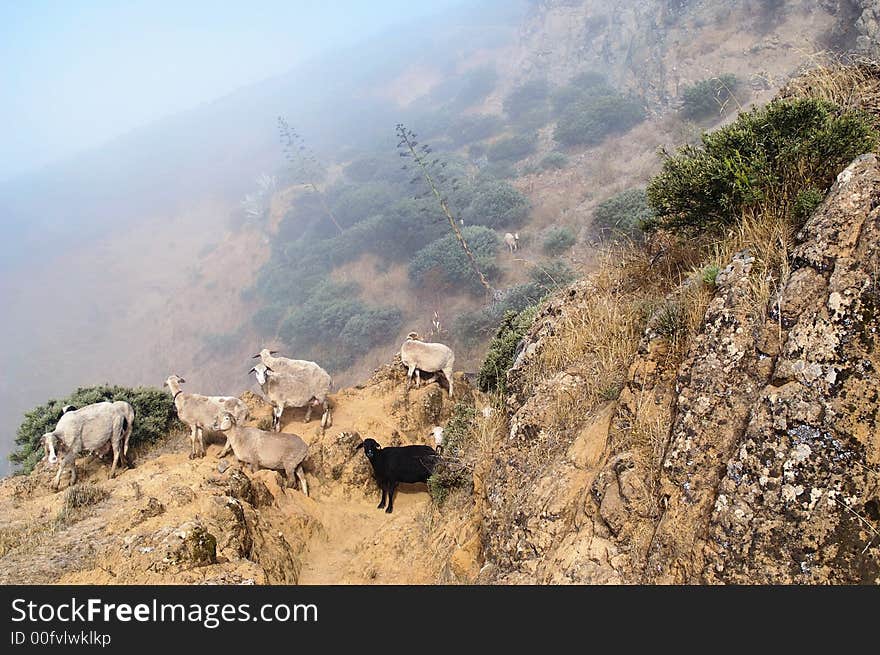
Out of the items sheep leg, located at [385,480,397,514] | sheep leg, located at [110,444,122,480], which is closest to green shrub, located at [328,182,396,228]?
sheep leg, located at [110,444,122,480]

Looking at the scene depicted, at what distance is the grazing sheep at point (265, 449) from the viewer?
7.69 meters

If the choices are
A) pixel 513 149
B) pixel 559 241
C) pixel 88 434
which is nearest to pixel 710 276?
pixel 88 434

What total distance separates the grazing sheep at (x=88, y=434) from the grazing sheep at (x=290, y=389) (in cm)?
239

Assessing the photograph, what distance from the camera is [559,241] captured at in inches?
1164

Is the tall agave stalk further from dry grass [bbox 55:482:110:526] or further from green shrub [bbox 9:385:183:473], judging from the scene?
dry grass [bbox 55:482:110:526]

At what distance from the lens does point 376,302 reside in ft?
130

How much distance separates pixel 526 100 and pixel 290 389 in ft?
222

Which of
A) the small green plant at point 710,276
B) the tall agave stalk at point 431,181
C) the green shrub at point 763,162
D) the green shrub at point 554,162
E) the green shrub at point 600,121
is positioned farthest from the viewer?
the green shrub at point 600,121

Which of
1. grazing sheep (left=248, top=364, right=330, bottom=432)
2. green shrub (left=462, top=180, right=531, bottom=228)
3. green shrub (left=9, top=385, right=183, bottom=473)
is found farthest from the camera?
green shrub (left=462, top=180, right=531, bottom=228)

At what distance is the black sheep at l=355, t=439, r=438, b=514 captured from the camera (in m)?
7.56

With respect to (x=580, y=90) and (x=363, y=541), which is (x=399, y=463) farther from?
(x=580, y=90)

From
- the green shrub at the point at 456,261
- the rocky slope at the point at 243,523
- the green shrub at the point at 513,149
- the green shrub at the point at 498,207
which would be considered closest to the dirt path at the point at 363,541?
the rocky slope at the point at 243,523

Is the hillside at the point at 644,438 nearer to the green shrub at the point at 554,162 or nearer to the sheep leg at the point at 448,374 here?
the sheep leg at the point at 448,374

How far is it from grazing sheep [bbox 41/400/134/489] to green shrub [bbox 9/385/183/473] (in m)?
1.36
